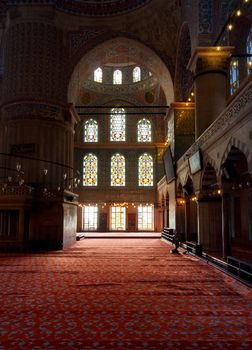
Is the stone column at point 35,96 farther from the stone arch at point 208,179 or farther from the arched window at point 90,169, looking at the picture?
the arched window at point 90,169

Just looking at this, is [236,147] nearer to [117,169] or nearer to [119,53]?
[119,53]

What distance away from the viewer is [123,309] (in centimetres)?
439

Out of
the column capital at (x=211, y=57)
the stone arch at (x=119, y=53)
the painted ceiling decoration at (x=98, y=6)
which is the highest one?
the painted ceiling decoration at (x=98, y=6)

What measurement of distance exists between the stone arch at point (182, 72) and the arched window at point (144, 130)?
28.3 ft

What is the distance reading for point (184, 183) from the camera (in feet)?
41.4

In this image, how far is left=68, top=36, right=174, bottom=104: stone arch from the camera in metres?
15.6

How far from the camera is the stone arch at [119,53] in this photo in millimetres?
15650

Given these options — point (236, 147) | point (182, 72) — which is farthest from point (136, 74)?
point (236, 147)

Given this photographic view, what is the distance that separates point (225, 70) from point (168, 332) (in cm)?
895

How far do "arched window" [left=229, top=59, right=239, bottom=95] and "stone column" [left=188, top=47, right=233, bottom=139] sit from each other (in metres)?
1.54

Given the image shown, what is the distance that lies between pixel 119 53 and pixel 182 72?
3.41 metres

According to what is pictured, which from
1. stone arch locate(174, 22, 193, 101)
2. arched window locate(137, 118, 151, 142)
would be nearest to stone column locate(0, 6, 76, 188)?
stone arch locate(174, 22, 193, 101)

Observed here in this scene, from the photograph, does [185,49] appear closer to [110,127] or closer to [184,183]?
[184,183]

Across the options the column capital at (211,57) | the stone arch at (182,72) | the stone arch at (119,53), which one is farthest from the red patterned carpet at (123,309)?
the stone arch at (119,53)
